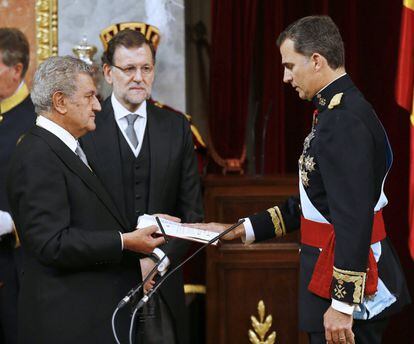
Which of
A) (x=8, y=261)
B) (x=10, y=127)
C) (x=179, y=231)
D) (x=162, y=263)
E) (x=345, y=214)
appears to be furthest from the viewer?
(x=10, y=127)

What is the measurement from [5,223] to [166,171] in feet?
2.70

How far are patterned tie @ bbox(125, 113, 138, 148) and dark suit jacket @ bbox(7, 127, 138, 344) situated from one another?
2.27 ft

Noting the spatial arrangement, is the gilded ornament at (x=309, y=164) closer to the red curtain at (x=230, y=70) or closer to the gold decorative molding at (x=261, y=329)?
the gold decorative molding at (x=261, y=329)

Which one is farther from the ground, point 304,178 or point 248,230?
point 304,178

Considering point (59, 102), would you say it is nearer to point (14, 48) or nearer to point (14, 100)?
point (14, 100)

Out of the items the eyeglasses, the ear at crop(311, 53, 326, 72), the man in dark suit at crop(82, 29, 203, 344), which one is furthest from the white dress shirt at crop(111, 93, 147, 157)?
the ear at crop(311, 53, 326, 72)

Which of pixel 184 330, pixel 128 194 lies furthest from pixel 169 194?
pixel 184 330

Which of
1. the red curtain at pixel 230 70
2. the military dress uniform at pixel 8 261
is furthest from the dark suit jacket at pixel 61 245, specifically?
the red curtain at pixel 230 70

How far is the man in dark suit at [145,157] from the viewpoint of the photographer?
3.04 metres

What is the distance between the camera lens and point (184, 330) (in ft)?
10.2

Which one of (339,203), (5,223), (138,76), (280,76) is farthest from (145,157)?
(280,76)

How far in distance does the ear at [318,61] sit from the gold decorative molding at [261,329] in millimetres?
1532

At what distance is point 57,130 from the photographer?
2436 millimetres

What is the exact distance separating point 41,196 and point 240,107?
2.07m
